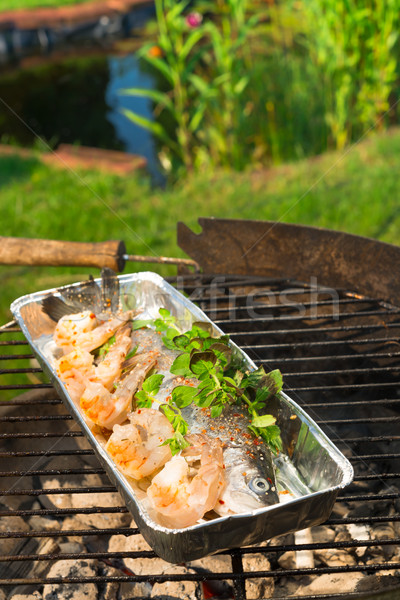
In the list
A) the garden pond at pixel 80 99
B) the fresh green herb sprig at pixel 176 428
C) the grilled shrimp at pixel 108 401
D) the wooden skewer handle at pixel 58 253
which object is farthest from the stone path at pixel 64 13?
the fresh green herb sprig at pixel 176 428

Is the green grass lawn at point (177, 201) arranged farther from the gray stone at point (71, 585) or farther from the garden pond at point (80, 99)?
the gray stone at point (71, 585)

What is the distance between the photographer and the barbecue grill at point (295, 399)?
7.12ft

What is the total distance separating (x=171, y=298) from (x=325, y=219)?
3122mm

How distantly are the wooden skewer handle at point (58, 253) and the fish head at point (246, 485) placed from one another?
4.46 feet

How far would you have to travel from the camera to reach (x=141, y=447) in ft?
6.09

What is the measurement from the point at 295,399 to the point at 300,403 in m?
0.03

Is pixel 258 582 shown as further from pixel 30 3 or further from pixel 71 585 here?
pixel 30 3

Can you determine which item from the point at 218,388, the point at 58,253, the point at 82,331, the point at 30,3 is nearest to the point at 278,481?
the point at 218,388

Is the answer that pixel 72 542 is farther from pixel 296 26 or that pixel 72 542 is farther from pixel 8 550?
pixel 296 26

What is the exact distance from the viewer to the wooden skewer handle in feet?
9.62

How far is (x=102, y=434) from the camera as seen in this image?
6.90 ft

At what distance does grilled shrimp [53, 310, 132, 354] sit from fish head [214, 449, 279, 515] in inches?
34.4

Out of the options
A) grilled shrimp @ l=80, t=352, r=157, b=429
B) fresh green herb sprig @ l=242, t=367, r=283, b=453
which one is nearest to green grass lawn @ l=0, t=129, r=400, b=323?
grilled shrimp @ l=80, t=352, r=157, b=429

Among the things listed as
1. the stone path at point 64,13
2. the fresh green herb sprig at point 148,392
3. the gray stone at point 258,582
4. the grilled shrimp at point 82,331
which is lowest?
the gray stone at point 258,582
